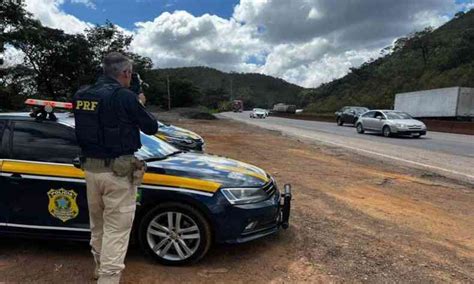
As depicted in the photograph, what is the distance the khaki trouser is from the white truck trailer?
94.3 ft

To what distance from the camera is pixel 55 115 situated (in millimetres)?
4855

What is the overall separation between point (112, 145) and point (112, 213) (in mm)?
531

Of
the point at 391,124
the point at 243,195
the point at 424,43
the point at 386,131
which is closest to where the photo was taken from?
the point at 243,195

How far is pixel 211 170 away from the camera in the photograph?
465 centimetres

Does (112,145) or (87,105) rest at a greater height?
(87,105)

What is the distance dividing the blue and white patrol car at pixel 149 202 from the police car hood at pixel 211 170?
0.01 meters

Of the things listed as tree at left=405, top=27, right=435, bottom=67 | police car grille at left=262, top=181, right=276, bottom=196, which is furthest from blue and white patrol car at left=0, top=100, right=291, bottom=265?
tree at left=405, top=27, right=435, bottom=67

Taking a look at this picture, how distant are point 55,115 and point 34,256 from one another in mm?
1447

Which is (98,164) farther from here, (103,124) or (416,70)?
(416,70)

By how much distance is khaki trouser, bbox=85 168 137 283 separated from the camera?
3.52 meters

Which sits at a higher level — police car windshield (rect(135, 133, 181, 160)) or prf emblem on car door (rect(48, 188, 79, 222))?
police car windshield (rect(135, 133, 181, 160))

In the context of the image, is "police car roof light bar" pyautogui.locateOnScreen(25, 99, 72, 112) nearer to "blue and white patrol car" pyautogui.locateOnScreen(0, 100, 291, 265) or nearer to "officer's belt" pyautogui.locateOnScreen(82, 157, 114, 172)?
"blue and white patrol car" pyautogui.locateOnScreen(0, 100, 291, 265)

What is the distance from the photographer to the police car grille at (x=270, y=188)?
15.6ft

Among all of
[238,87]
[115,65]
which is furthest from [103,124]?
[238,87]
